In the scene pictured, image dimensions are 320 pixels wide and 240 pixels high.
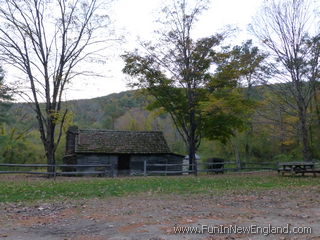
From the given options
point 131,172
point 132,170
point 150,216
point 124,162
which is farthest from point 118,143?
point 150,216

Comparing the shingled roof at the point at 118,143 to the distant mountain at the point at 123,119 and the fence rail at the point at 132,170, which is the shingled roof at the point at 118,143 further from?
the distant mountain at the point at 123,119

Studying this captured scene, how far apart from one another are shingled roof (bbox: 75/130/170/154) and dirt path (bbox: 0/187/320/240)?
18005mm

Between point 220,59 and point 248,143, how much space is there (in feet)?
67.0

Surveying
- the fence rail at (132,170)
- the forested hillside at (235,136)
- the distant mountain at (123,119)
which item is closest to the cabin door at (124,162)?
the fence rail at (132,170)

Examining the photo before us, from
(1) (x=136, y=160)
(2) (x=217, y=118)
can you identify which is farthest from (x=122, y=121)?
(2) (x=217, y=118)

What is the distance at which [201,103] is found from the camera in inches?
944

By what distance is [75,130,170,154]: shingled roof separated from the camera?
29281 millimetres

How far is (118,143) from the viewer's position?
99.9ft

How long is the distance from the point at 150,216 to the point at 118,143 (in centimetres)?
2230

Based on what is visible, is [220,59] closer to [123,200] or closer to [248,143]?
[123,200]

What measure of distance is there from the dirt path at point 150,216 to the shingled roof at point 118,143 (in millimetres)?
18005

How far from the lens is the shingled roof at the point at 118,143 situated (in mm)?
29281

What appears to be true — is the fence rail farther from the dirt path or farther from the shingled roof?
the dirt path

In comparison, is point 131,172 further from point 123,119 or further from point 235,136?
point 123,119
